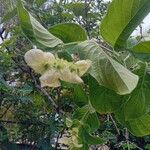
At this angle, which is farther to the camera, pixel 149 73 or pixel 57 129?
pixel 57 129

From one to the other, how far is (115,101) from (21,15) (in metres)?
0.14

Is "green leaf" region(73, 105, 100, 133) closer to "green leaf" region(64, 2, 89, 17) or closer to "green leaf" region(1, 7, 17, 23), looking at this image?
"green leaf" region(1, 7, 17, 23)

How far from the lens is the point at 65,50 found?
1.42ft

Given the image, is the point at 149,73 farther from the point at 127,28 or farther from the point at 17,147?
the point at 17,147

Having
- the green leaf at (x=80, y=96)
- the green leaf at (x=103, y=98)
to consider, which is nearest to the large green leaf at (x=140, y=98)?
the green leaf at (x=103, y=98)

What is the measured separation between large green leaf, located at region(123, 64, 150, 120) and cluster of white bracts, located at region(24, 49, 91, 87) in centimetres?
7

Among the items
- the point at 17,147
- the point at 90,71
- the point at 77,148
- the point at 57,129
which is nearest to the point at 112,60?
the point at 90,71

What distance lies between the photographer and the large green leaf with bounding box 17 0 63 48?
414mm

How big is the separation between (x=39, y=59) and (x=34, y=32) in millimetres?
33

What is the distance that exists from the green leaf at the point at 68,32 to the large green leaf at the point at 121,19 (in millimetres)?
24

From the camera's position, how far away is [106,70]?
390 millimetres

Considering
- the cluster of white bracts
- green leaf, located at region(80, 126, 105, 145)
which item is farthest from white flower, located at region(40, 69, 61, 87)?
green leaf, located at region(80, 126, 105, 145)

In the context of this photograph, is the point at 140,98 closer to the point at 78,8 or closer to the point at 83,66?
the point at 83,66

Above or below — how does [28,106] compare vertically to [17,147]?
above
